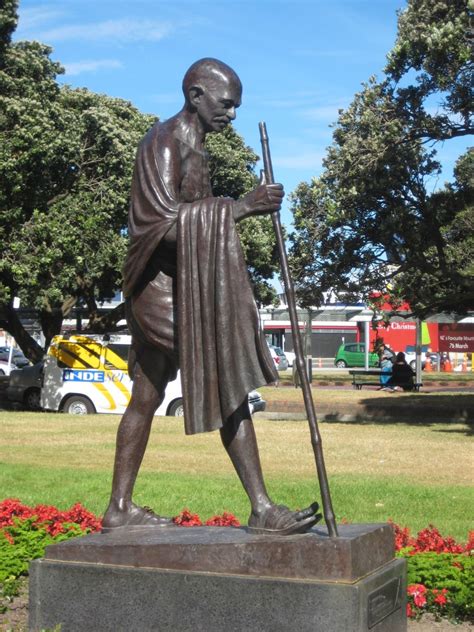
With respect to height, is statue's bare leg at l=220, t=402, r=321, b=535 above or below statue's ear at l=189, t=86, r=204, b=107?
below

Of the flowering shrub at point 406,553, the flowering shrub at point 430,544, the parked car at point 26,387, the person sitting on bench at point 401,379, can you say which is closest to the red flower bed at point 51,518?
the flowering shrub at point 406,553

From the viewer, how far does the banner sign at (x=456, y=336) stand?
161 ft

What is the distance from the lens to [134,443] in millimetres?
4836

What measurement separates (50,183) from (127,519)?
60.2 feet

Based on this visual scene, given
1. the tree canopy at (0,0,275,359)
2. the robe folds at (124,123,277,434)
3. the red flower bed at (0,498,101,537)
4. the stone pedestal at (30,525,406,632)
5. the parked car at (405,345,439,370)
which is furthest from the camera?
the parked car at (405,345,439,370)

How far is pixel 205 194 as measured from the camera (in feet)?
16.3

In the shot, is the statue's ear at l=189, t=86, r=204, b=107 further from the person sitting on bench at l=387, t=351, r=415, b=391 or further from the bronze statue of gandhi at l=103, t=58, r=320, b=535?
the person sitting on bench at l=387, t=351, r=415, b=391

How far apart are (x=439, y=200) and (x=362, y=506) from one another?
37.3ft

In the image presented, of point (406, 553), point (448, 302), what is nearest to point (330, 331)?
point (448, 302)

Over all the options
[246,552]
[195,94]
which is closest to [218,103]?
[195,94]

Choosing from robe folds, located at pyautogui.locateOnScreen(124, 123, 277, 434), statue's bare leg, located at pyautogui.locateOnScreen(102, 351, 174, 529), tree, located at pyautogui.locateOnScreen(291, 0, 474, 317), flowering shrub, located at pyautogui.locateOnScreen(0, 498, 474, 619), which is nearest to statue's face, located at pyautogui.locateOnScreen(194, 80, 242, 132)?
robe folds, located at pyautogui.locateOnScreen(124, 123, 277, 434)

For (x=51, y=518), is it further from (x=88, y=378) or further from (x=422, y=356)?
(x=422, y=356)

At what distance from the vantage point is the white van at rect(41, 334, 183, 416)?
21.1 m

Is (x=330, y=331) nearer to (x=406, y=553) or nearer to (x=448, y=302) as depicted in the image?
(x=448, y=302)
